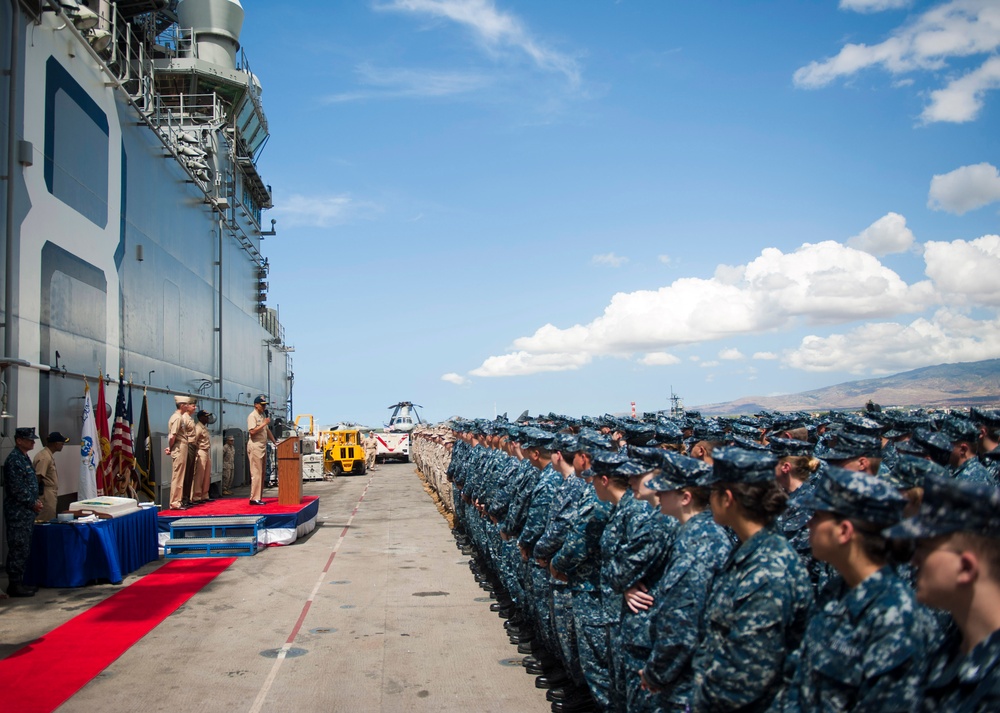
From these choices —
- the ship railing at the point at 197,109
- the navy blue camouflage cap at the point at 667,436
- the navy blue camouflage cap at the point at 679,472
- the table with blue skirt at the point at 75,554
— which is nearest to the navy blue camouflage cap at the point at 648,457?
the navy blue camouflage cap at the point at 679,472

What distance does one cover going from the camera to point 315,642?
691 centimetres

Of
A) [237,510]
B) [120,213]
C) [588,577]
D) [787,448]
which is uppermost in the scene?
[120,213]

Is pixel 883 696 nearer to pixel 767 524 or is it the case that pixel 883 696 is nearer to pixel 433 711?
pixel 767 524

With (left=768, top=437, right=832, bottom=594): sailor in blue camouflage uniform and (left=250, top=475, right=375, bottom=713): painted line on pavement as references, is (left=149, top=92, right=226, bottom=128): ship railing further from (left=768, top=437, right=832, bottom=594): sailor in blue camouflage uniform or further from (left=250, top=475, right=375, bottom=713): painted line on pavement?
(left=768, top=437, right=832, bottom=594): sailor in blue camouflage uniform

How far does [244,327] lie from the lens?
26438 mm

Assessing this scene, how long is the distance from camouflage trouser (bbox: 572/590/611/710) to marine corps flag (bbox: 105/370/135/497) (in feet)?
32.8

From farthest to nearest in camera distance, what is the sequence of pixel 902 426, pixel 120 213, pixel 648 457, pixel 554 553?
pixel 120 213, pixel 902 426, pixel 554 553, pixel 648 457

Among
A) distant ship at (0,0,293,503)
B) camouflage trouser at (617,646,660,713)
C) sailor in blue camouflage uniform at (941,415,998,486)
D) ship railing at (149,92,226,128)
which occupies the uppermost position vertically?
ship railing at (149,92,226,128)

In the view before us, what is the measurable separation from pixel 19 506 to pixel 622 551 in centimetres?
724

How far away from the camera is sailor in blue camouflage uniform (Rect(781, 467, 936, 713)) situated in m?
2.11

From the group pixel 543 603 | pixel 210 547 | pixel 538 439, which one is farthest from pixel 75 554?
pixel 543 603

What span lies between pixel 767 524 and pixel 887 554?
2.08 ft

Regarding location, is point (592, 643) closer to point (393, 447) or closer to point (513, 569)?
point (513, 569)

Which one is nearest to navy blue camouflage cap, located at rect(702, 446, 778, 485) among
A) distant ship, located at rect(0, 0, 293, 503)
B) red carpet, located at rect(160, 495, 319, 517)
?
distant ship, located at rect(0, 0, 293, 503)
